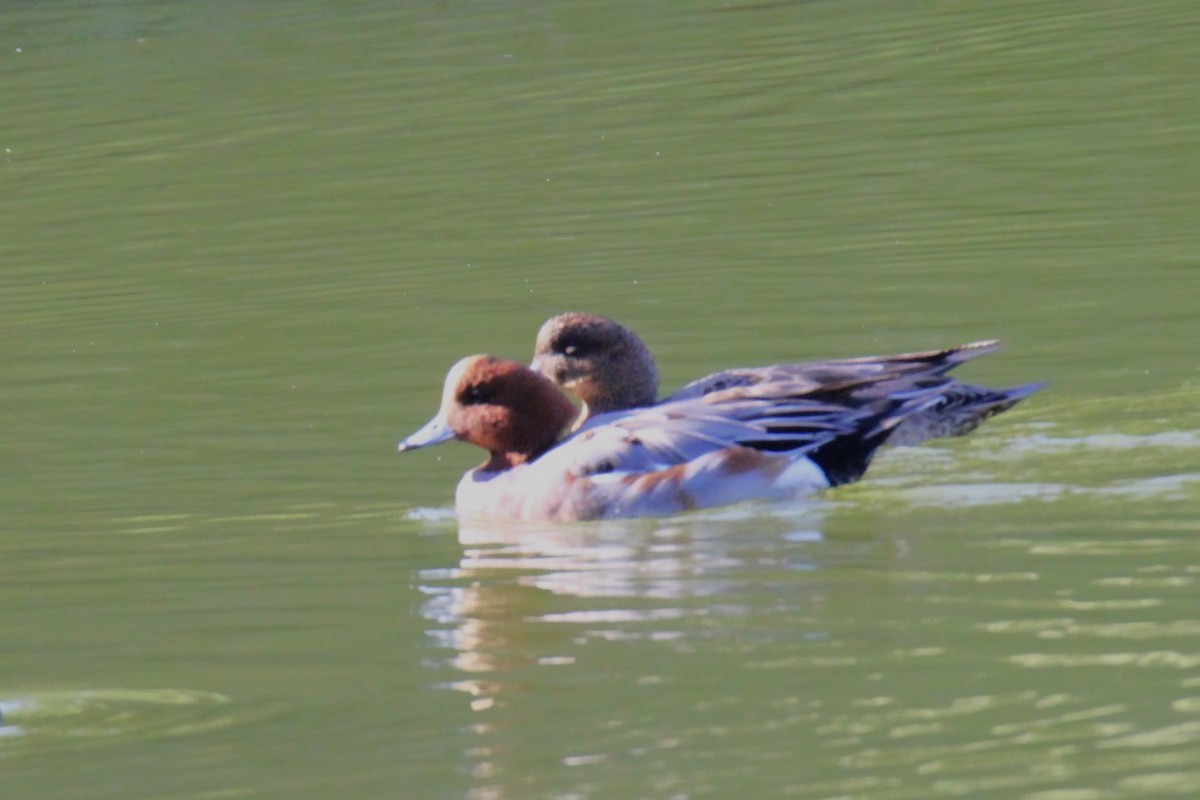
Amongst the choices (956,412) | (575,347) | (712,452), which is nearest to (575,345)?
(575,347)

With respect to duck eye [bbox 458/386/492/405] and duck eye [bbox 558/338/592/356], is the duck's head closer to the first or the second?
duck eye [bbox 458/386/492/405]

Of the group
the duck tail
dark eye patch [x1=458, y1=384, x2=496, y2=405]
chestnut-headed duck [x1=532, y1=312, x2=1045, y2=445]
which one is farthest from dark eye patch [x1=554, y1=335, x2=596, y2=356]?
the duck tail

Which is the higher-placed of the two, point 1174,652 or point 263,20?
point 263,20

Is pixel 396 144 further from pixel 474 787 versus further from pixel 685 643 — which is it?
pixel 474 787

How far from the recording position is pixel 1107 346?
399 inches

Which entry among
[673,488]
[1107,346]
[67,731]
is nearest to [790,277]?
[1107,346]

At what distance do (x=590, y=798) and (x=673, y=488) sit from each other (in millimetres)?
3444

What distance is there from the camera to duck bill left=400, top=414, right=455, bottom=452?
9.12 metres

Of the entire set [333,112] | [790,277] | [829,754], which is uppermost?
[333,112]

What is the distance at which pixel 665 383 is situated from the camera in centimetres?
1044

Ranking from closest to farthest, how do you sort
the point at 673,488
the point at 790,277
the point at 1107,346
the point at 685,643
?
the point at 685,643 → the point at 673,488 → the point at 1107,346 → the point at 790,277

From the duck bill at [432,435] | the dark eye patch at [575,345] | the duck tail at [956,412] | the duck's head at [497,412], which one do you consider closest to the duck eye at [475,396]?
the duck's head at [497,412]

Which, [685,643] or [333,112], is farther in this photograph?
[333,112]

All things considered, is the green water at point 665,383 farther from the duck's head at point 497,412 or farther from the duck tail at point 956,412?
the duck's head at point 497,412
